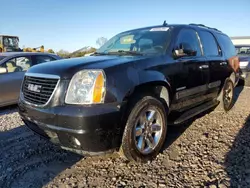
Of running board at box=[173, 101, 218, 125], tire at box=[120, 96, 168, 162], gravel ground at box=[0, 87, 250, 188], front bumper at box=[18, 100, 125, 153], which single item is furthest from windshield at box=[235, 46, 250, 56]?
front bumper at box=[18, 100, 125, 153]

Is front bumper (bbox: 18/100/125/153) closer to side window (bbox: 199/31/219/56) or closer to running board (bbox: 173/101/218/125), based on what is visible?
running board (bbox: 173/101/218/125)

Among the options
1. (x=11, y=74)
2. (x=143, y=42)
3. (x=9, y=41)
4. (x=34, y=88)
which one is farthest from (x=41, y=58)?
(x=9, y=41)

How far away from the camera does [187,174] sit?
2719mm

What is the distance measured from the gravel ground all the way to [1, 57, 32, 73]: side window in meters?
2.32

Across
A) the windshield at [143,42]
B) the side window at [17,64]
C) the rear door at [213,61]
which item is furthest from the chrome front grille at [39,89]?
the side window at [17,64]

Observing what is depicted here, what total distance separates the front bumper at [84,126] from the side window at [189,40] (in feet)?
5.97

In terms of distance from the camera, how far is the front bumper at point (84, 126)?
240 centimetres

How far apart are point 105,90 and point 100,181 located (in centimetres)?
104

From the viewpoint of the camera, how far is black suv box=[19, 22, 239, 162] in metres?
2.48

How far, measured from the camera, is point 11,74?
5.91 meters

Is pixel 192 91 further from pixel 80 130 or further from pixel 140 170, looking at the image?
pixel 80 130

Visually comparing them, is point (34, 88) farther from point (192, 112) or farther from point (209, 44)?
point (209, 44)

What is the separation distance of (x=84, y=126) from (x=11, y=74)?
4.39m

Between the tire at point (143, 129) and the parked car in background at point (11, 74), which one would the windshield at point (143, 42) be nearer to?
the tire at point (143, 129)
